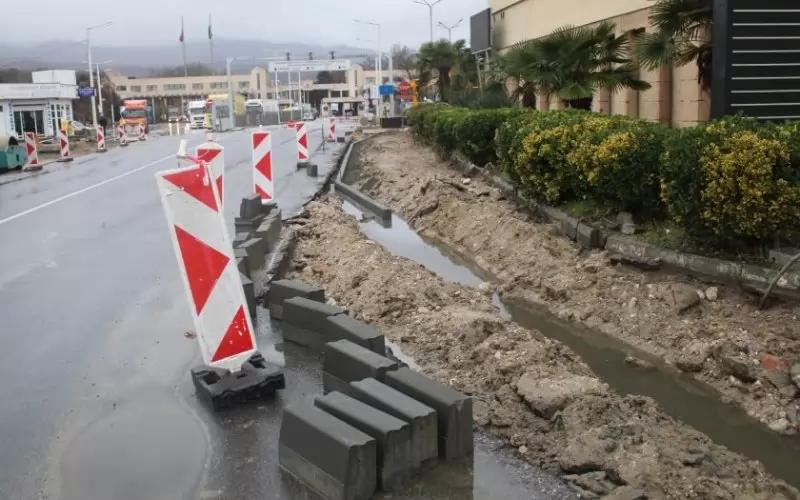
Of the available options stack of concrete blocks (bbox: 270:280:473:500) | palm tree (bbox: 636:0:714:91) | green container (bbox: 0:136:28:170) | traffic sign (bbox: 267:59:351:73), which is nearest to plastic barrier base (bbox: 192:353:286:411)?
stack of concrete blocks (bbox: 270:280:473:500)

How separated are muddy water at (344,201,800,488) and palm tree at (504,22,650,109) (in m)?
8.21

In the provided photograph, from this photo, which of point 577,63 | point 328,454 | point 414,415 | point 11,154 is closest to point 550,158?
point 577,63

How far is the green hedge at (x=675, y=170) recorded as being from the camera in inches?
299

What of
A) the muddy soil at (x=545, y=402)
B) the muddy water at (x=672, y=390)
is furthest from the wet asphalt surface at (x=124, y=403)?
the muddy water at (x=672, y=390)

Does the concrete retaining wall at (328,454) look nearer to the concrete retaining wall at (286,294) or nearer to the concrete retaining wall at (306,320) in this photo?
the concrete retaining wall at (306,320)

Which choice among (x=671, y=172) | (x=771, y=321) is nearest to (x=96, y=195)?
(x=671, y=172)

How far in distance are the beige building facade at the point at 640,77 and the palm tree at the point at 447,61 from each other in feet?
36.5

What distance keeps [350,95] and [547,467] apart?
456ft

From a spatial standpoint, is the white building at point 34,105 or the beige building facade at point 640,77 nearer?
the beige building facade at point 640,77

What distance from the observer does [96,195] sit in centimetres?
1962

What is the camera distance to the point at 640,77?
22219 millimetres

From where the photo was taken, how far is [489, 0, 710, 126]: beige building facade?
20.4m

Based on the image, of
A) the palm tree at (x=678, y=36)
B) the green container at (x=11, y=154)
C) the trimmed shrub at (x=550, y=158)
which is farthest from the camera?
the green container at (x=11, y=154)

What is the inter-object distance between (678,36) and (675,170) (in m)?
6.67
